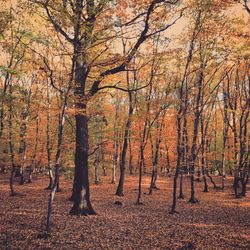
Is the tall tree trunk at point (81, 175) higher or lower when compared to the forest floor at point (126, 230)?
higher

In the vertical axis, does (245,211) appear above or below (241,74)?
below

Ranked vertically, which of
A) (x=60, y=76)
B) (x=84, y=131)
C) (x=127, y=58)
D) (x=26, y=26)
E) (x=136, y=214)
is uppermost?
(x=26, y=26)

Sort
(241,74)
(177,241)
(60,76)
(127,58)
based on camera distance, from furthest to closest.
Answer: (241,74), (127,58), (60,76), (177,241)

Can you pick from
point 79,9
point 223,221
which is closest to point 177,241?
point 223,221

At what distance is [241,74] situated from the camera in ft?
98.8

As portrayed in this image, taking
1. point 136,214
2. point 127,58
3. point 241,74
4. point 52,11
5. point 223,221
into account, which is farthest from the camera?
point 241,74

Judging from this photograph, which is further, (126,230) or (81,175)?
(81,175)

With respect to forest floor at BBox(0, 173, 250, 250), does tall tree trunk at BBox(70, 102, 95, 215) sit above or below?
above

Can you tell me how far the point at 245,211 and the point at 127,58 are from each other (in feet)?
41.2

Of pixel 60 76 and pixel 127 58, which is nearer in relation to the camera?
pixel 60 76

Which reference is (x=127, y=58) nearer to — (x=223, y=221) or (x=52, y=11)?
(x=52, y=11)

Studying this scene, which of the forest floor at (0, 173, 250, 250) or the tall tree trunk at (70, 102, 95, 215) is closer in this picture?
the forest floor at (0, 173, 250, 250)

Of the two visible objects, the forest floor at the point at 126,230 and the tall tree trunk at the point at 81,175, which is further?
the tall tree trunk at the point at 81,175

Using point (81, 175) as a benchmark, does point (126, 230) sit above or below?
below
